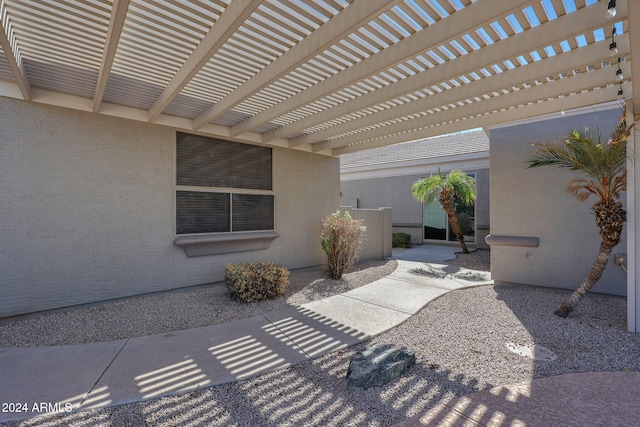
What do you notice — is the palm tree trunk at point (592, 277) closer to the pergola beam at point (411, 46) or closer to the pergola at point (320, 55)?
the pergola at point (320, 55)

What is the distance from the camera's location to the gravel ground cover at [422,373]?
2.60m

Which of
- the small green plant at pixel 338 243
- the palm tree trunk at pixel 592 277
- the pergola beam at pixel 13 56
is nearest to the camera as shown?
the pergola beam at pixel 13 56

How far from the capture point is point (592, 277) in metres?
4.66

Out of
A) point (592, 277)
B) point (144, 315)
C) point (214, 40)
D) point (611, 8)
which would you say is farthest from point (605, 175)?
point (144, 315)

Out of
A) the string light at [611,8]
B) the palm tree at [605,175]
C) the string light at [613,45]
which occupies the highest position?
the string light at [613,45]

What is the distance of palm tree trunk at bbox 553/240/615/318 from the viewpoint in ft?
15.0

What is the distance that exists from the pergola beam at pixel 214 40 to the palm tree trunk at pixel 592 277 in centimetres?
568

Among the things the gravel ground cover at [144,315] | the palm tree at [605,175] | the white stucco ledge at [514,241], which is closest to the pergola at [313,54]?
the palm tree at [605,175]

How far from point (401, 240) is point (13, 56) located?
12961mm

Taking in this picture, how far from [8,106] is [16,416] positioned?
438 centimetres

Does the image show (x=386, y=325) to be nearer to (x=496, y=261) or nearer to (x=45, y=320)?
(x=496, y=261)

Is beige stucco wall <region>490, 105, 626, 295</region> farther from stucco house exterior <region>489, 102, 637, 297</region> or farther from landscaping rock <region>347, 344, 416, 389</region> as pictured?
landscaping rock <region>347, 344, 416, 389</region>

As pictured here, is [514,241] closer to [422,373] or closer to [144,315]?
[422,373]

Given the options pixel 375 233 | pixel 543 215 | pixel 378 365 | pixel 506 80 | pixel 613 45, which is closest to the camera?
pixel 378 365
